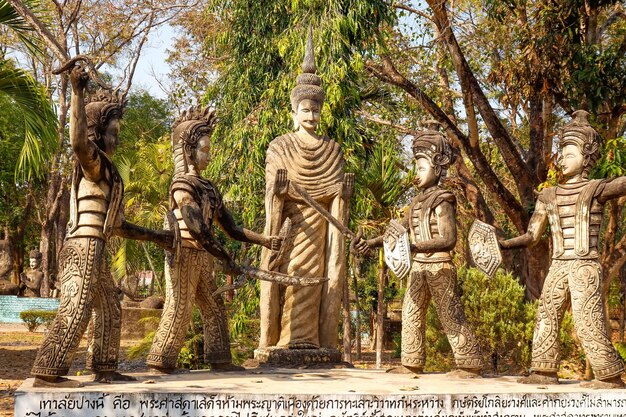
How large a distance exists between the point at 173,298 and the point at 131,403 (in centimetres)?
154

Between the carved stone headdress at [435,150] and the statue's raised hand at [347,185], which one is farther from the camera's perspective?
the statue's raised hand at [347,185]

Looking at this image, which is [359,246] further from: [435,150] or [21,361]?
[21,361]

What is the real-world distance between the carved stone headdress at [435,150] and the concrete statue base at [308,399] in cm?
206

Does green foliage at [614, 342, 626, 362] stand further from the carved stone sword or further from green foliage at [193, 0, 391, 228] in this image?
the carved stone sword

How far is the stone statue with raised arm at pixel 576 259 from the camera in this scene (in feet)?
21.6

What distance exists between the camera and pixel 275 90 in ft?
47.1

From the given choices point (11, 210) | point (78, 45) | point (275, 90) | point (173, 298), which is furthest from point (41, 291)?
point (173, 298)

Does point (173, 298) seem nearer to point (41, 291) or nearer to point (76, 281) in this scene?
point (76, 281)

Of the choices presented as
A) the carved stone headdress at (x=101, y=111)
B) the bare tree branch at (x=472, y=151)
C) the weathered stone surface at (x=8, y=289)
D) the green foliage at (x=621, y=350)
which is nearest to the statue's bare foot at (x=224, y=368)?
the carved stone headdress at (x=101, y=111)

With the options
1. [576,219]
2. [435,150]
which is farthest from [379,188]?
[576,219]

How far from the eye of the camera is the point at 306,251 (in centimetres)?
787

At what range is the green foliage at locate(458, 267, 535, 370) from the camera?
12.9 m

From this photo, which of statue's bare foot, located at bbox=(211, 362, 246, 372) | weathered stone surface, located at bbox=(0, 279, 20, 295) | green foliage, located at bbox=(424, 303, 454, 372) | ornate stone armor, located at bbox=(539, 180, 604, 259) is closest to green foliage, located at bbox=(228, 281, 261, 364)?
green foliage, located at bbox=(424, 303, 454, 372)

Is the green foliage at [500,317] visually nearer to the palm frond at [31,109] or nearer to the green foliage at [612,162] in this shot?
the green foliage at [612,162]
